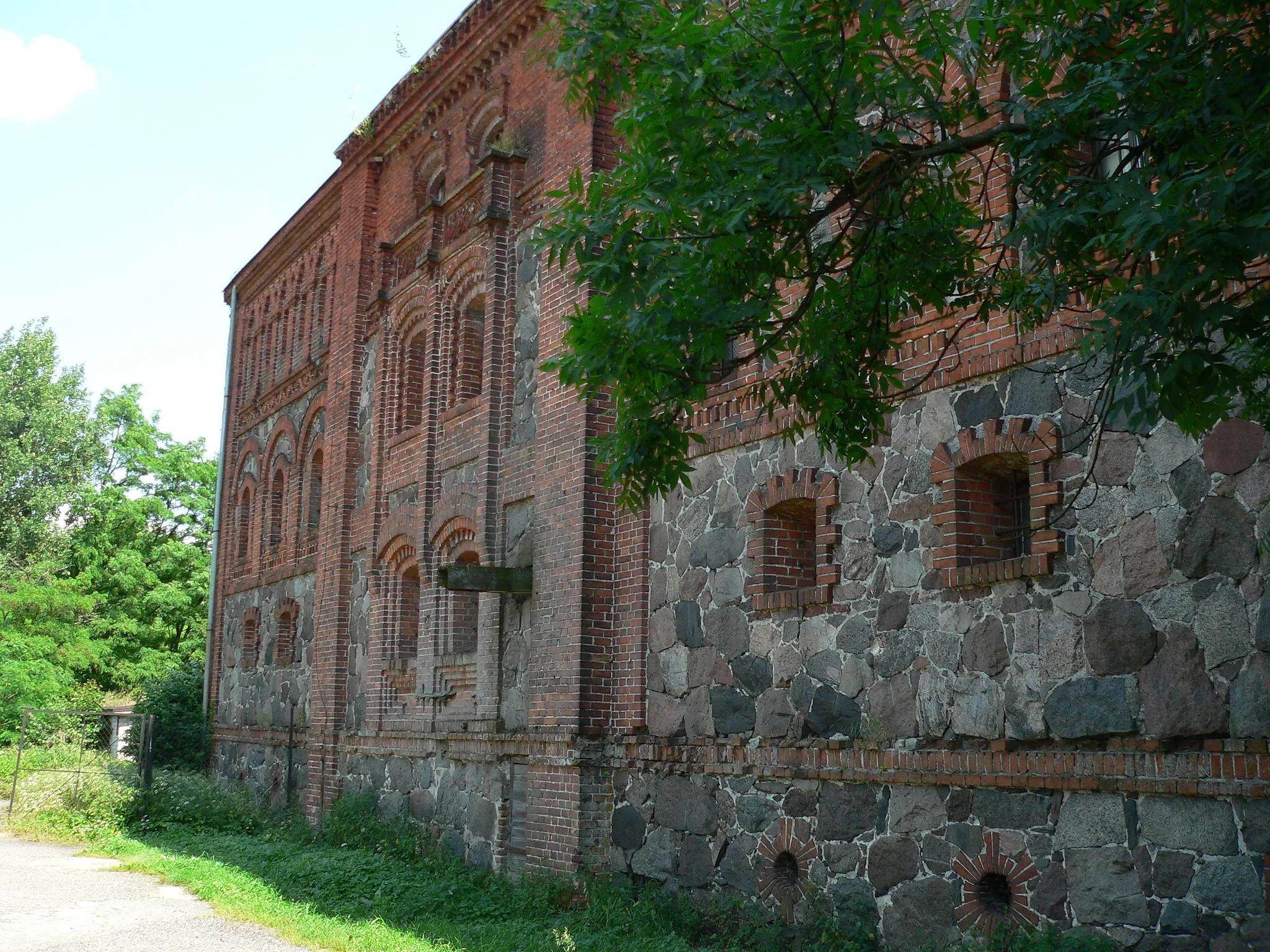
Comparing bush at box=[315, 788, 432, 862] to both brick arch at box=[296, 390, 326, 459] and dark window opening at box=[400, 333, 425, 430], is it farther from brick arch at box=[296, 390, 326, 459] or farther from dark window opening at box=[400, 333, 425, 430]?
brick arch at box=[296, 390, 326, 459]

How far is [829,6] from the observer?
5.95m

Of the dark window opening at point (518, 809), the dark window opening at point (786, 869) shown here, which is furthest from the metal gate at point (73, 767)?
the dark window opening at point (786, 869)

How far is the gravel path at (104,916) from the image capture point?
10.5 metres

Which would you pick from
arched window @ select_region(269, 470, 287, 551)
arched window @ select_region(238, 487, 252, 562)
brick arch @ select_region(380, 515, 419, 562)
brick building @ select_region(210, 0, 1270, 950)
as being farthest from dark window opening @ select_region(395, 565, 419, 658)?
arched window @ select_region(238, 487, 252, 562)

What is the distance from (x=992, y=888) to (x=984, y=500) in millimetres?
2567

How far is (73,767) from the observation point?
788 inches

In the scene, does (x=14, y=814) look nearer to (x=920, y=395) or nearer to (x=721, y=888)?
(x=721, y=888)

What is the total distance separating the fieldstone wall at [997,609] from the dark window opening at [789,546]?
0.26 metres

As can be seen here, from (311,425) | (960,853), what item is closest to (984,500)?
(960,853)

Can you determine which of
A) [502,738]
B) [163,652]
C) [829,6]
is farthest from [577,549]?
[163,652]

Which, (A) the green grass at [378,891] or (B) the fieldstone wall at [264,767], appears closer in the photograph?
(A) the green grass at [378,891]

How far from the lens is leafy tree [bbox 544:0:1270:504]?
189 inches

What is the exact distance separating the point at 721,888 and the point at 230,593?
1533 centimetres

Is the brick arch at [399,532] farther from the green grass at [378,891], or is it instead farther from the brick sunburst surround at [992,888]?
the brick sunburst surround at [992,888]
